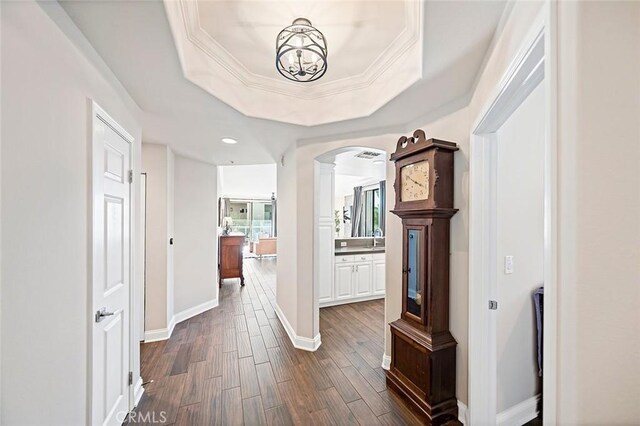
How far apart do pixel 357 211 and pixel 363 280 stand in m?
3.97

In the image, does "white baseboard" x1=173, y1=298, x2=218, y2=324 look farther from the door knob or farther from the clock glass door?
the clock glass door

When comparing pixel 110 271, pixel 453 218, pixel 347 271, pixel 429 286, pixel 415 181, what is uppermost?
pixel 415 181

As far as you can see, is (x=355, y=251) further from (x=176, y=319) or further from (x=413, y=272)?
(x=176, y=319)

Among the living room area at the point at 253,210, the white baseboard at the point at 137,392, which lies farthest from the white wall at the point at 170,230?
the living room area at the point at 253,210

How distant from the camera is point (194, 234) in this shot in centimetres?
376

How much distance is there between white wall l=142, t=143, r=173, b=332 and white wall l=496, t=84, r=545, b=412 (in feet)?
10.9

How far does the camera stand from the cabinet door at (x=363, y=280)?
4.44 m

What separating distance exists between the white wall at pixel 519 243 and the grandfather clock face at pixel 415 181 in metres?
0.45

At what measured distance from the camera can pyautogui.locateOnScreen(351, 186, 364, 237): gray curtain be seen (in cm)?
817

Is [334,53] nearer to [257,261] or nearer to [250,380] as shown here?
[250,380]
